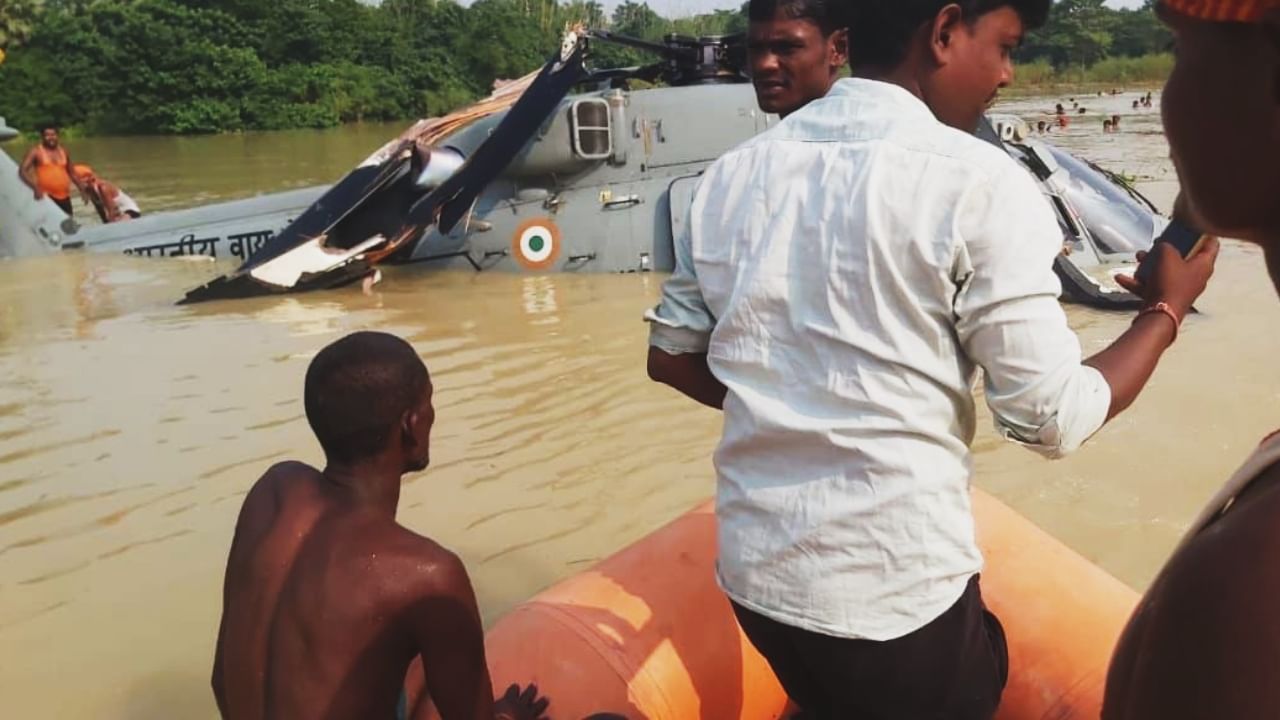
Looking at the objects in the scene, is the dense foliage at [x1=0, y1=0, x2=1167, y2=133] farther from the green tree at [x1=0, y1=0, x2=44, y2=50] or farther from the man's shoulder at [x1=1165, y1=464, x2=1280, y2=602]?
the man's shoulder at [x1=1165, y1=464, x2=1280, y2=602]

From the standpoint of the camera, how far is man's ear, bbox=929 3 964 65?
5.00ft

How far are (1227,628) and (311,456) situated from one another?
16.9 feet

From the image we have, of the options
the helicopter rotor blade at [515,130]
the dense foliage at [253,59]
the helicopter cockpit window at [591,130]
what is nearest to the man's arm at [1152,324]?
the helicopter rotor blade at [515,130]

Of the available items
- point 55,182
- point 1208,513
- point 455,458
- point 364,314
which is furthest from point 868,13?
point 55,182

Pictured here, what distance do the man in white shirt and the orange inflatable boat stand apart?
803 mm

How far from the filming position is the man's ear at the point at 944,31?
152 centimetres

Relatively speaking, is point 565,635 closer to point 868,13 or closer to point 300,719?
point 300,719

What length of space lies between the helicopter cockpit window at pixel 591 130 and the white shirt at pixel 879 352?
8.02 m

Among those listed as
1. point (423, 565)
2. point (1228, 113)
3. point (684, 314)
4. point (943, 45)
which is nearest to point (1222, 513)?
point (1228, 113)

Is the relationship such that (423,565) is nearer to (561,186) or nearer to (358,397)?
(358,397)

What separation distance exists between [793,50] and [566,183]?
6.99 metres

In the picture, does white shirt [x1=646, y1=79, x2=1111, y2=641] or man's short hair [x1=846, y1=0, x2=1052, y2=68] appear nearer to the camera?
white shirt [x1=646, y1=79, x2=1111, y2=641]

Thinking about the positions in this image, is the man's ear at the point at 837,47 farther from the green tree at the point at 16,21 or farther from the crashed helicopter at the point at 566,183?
the green tree at the point at 16,21

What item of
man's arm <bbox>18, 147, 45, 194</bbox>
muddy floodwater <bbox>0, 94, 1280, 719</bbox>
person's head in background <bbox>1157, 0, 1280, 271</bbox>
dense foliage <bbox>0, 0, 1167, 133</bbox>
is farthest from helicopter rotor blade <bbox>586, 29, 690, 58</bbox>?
dense foliage <bbox>0, 0, 1167, 133</bbox>
